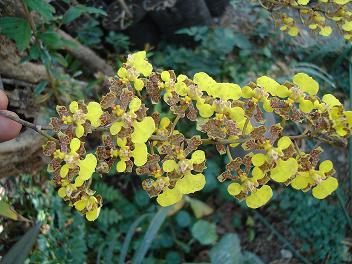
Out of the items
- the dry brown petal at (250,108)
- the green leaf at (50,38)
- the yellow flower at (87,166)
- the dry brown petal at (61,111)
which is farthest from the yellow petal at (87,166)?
the green leaf at (50,38)

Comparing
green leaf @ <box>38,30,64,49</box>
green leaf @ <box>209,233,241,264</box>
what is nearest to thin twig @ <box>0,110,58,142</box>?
green leaf @ <box>38,30,64,49</box>

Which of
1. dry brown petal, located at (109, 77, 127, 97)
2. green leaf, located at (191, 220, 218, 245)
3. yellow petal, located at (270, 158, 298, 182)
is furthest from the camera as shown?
green leaf, located at (191, 220, 218, 245)

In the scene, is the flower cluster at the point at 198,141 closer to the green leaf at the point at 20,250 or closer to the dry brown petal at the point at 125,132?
the dry brown petal at the point at 125,132

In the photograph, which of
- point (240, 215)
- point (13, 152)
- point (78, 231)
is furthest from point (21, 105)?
point (240, 215)

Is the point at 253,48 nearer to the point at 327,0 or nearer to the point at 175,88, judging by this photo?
the point at 327,0

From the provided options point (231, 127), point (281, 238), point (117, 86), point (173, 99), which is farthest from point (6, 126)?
point (281, 238)

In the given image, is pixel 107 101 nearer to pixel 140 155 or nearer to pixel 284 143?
pixel 140 155

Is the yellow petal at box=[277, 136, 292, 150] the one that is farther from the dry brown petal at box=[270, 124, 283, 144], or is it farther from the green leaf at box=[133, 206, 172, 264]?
the green leaf at box=[133, 206, 172, 264]

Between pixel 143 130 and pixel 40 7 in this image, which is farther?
pixel 40 7
